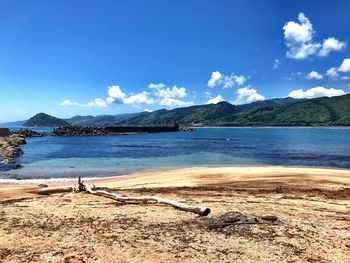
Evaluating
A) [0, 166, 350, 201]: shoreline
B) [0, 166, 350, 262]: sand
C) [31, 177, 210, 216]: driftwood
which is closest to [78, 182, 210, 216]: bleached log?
[31, 177, 210, 216]: driftwood

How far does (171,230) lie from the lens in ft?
43.7

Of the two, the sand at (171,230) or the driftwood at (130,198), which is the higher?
the driftwood at (130,198)

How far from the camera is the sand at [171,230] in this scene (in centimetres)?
1101

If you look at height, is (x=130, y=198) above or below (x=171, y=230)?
above

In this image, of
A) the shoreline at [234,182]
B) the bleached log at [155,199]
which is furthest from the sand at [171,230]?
the shoreline at [234,182]

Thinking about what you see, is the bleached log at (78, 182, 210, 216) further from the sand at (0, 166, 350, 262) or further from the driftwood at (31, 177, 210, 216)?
the sand at (0, 166, 350, 262)

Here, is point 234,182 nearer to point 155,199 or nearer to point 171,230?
point 155,199

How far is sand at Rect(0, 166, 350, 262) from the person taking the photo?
11.0 meters

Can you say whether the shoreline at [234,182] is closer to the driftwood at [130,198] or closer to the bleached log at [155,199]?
the driftwood at [130,198]

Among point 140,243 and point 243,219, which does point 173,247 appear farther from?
point 243,219

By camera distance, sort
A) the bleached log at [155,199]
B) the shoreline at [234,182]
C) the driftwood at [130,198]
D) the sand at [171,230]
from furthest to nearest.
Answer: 1. the shoreline at [234,182]
2. the driftwood at [130,198]
3. the bleached log at [155,199]
4. the sand at [171,230]

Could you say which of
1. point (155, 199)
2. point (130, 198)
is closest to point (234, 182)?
point (155, 199)

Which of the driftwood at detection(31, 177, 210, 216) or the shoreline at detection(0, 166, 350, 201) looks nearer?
the driftwood at detection(31, 177, 210, 216)

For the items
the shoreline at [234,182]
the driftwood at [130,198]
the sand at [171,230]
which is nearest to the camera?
the sand at [171,230]
